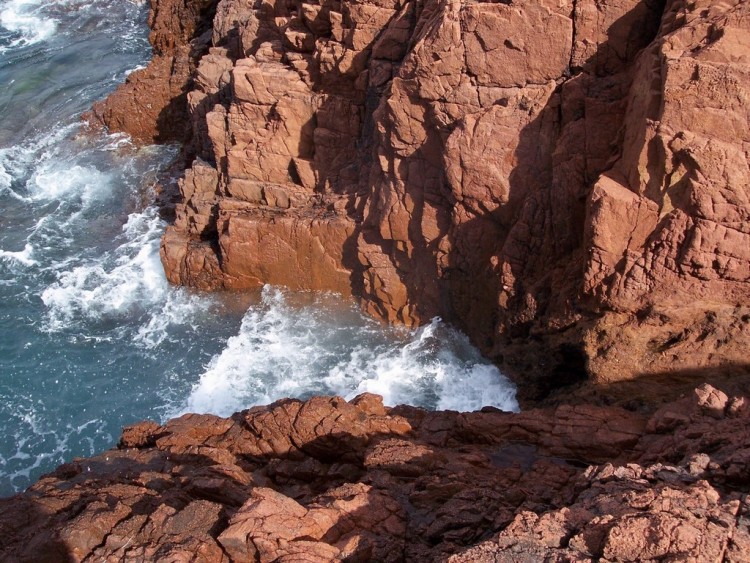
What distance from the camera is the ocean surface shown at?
2333cm

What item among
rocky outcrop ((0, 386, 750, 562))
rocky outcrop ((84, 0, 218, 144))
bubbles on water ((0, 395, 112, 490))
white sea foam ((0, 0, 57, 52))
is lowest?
bubbles on water ((0, 395, 112, 490))

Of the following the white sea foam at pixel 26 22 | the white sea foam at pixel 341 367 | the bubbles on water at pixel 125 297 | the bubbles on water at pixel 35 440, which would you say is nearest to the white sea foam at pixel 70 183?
the bubbles on water at pixel 125 297

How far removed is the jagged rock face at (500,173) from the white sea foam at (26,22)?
20.7m

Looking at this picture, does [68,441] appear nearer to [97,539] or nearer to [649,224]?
[97,539]

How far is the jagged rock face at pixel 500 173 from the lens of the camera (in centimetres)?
1694

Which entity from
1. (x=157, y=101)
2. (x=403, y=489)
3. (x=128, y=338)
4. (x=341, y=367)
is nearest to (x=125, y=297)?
(x=128, y=338)

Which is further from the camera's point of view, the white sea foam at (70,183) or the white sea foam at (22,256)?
the white sea foam at (70,183)

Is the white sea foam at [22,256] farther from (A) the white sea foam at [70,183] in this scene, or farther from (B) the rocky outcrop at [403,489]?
(B) the rocky outcrop at [403,489]

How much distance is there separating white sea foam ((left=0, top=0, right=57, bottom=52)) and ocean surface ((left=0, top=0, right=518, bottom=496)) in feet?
42.7

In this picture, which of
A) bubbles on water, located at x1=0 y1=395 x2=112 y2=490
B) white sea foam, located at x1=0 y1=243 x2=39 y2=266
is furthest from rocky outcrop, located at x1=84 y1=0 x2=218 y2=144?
bubbles on water, located at x1=0 y1=395 x2=112 y2=490

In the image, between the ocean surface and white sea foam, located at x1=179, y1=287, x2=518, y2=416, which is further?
the ocean surface

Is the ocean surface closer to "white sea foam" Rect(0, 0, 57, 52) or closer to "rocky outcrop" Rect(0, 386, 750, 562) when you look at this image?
"rocky outcrop" Rect(0, 386, 750, 562)

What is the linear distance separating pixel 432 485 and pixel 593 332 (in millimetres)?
6812

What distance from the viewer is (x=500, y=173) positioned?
69.7 feet
